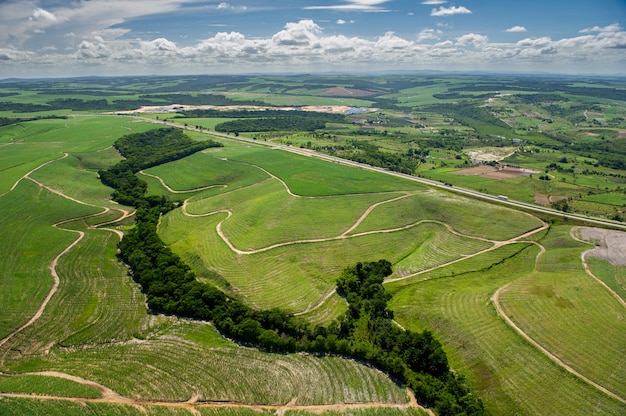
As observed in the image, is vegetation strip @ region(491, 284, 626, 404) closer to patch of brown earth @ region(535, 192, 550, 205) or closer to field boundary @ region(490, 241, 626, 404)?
field boundary @ region(490, 241, 626, 404)

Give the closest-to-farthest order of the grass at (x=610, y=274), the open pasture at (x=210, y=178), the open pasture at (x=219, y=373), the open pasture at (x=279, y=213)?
the open pasture at (x=219, y=373) < the grass at (x=610, y=274) < the open pasture at (x=279, y=213) < the open pasture at (x=210, y=178)

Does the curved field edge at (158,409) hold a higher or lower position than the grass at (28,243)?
lower

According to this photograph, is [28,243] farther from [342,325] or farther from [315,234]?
[342,325]

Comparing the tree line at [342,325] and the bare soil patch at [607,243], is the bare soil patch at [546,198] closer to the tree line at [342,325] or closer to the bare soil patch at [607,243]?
the bare soil patch at [607,243]

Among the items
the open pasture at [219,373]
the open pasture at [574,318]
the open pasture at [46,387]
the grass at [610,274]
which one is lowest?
the open pasture at [219,373]

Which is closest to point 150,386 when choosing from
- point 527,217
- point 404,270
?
point 404,270

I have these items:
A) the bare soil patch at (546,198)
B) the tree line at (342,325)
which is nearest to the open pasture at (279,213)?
the tree line at (342,325)
